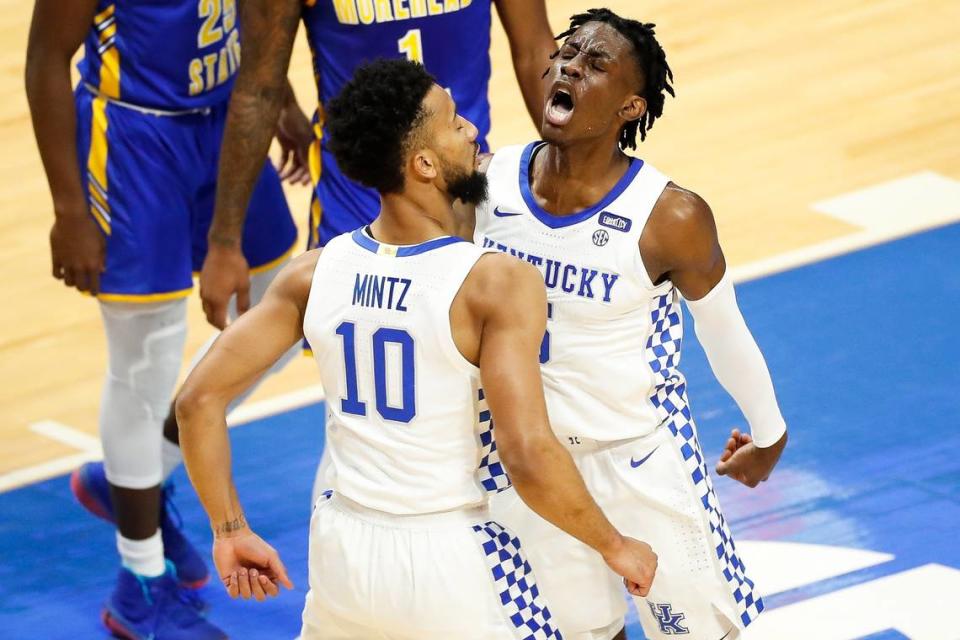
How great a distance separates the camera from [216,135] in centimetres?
500

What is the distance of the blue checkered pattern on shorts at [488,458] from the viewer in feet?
11.1

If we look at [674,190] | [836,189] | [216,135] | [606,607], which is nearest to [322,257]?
[674,190]

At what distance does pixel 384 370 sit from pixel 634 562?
60 centimetres

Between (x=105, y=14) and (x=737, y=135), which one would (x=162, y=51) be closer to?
(x=105, y=14)

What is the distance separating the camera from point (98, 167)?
485 cm

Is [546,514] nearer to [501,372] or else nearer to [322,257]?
[501,372]

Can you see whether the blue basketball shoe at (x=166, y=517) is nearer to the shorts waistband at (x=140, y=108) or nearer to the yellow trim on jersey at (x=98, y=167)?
the yellow trim on jersey at (x=98, y=167)

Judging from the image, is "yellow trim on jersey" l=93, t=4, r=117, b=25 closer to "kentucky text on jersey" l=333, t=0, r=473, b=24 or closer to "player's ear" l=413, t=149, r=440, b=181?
"kentucky text on jersey" l=333, t=0, r=473, b=24

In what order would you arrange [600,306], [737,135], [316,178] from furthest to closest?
1. [737,135]
2. [316,178]
3. [600,306]

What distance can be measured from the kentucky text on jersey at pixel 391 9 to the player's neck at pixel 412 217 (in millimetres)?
1091

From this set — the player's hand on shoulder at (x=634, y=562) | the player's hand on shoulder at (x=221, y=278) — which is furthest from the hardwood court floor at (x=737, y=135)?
the player's hand on shoulder at (x=634, y=562)

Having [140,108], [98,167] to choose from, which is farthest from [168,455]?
[140,108]

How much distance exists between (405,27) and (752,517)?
1873 millimetres

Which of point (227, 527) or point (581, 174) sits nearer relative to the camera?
point (227, 527)
